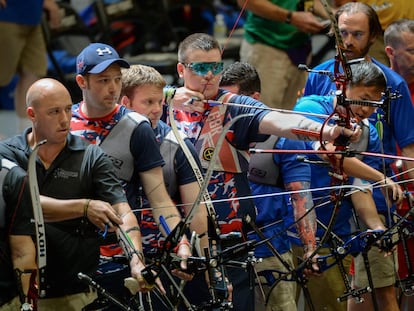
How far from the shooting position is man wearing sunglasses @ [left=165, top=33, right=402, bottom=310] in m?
5.77

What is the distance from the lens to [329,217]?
6062 mm

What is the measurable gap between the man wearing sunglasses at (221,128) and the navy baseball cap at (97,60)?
15.7 inches

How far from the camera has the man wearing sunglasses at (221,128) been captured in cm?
577

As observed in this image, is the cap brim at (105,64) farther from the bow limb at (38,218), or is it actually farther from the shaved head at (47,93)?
the bow limb at (38,218)

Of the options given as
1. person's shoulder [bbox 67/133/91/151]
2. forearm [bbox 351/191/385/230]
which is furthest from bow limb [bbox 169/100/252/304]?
forearm [bbox 351/191/385/230]

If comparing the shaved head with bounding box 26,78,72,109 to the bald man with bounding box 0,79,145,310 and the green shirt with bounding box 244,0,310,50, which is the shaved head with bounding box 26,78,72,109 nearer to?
the bald man with bounding box 0,79,145,310

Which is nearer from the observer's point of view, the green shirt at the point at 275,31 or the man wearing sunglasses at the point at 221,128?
the man wearing sunglasses at the point at 221,128

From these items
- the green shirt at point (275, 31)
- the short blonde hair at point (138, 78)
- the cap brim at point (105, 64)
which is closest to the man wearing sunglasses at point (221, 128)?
the short blonde hair at point (138, 78)

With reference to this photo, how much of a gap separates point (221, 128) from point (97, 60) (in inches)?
25.6

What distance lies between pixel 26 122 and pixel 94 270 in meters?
2.55

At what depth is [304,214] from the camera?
5.90 m

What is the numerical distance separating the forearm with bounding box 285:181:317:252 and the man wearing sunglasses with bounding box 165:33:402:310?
20cm

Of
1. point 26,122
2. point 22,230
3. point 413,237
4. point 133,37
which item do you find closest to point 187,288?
point 22,230

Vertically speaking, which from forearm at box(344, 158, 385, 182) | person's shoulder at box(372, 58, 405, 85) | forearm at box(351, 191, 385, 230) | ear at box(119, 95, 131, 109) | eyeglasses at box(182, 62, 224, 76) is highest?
eyeglasses at box(182, 62, 224, 76)
